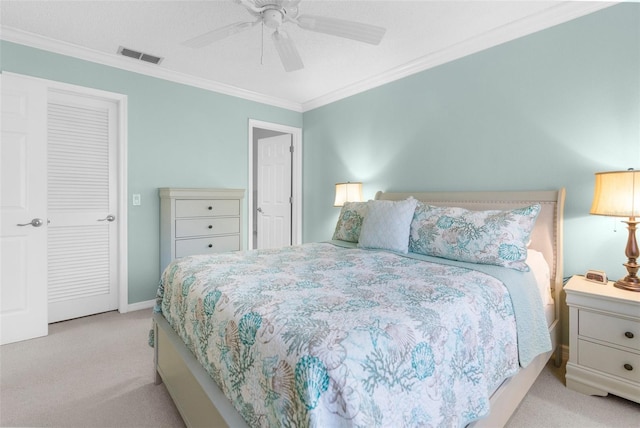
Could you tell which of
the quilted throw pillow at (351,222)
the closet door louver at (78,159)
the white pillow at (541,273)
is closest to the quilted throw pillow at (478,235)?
the white pillow at (541,273)

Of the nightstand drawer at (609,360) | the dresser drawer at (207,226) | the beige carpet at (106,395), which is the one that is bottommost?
the beige carpet at (106,395)

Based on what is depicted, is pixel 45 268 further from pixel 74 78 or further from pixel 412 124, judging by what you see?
pixel 412 124

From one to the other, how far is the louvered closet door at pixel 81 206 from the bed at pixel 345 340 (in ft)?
5.16

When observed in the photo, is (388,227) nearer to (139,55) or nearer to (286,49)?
(286,49)

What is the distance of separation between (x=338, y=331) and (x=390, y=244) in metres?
1.47

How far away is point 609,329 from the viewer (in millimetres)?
1818

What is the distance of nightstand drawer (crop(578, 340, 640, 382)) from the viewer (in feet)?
5.73

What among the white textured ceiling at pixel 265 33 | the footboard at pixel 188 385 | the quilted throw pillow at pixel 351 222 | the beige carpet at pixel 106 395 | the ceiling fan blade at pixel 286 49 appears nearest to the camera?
the footboard at pixel 188 385

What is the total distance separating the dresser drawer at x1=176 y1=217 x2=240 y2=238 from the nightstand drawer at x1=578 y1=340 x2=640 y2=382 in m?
3.11

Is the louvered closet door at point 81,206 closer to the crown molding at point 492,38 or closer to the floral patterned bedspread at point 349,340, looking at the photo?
the floral patterned bedspread at point 349,340

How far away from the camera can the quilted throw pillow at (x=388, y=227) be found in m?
2.35

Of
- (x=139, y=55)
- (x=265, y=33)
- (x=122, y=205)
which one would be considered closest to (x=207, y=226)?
(x=122, y=205)

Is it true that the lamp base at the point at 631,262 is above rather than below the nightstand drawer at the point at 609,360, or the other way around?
above

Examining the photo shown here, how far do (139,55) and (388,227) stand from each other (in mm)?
2772
